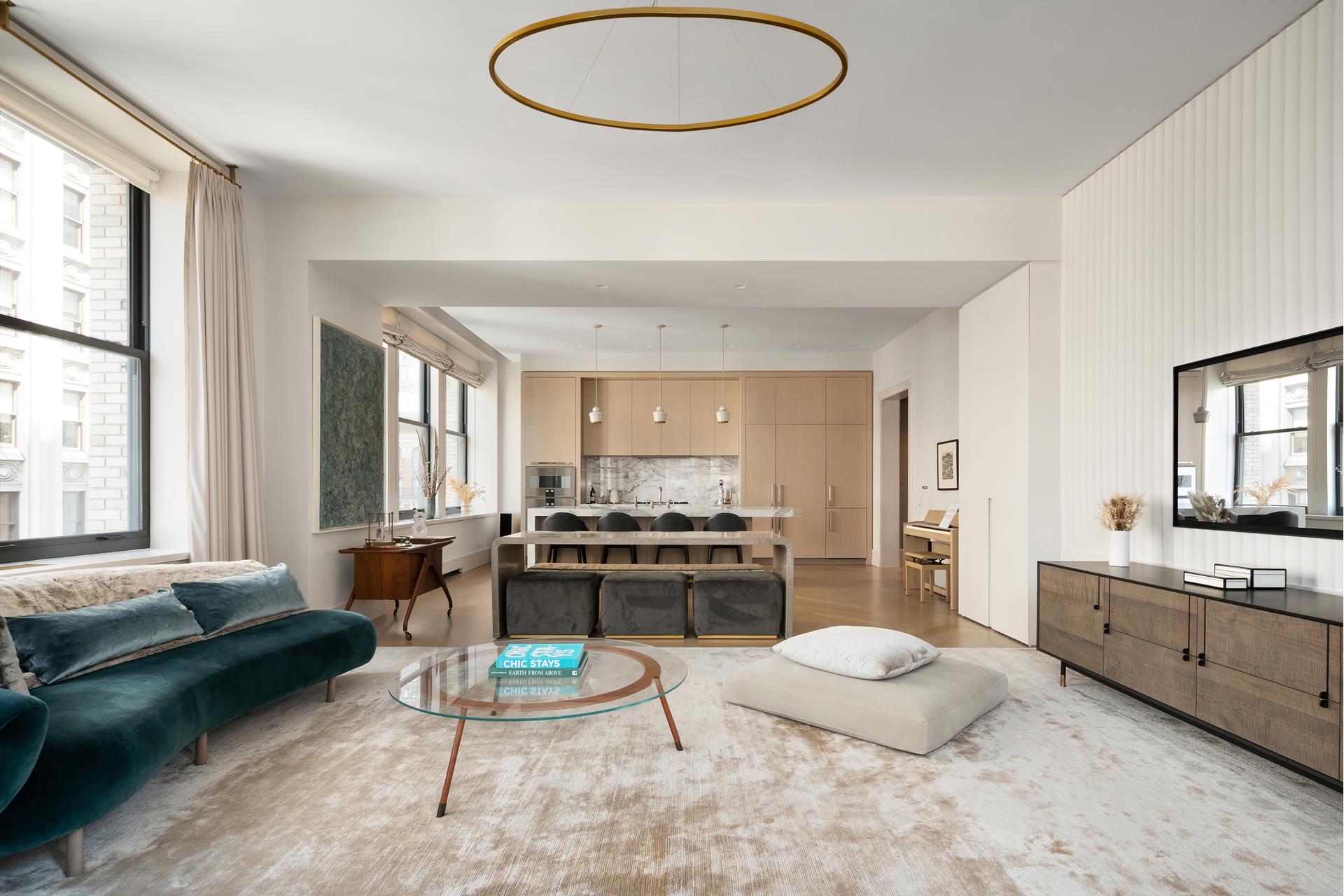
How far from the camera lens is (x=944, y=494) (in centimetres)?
739

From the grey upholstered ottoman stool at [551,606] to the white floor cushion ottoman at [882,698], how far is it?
1.56 metres

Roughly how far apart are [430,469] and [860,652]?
18.5 feet

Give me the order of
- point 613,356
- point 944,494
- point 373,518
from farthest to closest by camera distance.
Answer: point 613,356
point 944,494
point 373,518

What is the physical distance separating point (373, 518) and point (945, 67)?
4726mm

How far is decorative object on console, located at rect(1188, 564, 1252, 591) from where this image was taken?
9.92 ft

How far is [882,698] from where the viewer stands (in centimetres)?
313

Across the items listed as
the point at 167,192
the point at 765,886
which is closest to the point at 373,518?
the point at 167,192

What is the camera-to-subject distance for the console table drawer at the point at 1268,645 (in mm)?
2457

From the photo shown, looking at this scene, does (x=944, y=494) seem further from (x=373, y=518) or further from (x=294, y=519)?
(x=294, y=519)

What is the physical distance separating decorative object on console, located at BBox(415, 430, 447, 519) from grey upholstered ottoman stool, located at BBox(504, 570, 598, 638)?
8.96 ft

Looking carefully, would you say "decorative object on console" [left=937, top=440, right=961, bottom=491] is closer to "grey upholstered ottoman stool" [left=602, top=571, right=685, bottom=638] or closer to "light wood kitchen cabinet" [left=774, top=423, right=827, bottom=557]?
"light wood kitchen cabinet" [left=774, top=423, right=827, bottom=557]

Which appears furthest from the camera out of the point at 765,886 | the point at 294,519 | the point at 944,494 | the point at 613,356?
the point at 613,356

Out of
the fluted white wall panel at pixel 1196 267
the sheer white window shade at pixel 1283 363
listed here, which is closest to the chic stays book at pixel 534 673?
the fluted white wall panel at pixel 1196 267

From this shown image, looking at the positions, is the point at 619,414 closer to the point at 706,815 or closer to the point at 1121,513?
the point at 1121,513
